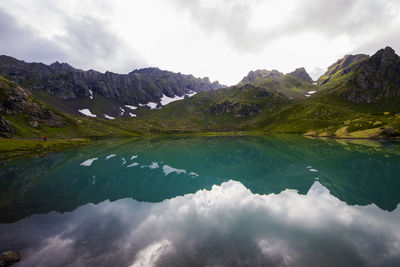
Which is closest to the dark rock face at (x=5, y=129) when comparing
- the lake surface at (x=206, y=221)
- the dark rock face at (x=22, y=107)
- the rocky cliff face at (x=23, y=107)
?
the rocky cliff face at (x=23, y=107)

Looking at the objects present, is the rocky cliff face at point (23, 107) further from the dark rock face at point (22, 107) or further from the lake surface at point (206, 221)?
the lake surface at point (206, 221)

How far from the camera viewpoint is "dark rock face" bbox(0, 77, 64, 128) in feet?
518

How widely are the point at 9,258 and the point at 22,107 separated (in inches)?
8467

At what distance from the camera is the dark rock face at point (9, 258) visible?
48.2ft

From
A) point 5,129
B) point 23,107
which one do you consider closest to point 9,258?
point 5,129

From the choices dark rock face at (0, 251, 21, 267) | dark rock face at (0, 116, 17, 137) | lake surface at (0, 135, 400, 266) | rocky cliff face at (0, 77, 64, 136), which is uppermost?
rocky cliff face at (0, 77, 64, 136)

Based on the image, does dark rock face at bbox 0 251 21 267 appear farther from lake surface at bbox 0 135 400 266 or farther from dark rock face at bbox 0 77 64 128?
dark rock face at bbox 0 77 64 128

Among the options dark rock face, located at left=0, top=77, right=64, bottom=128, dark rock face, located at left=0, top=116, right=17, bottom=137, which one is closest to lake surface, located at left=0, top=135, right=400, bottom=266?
dark rock face, located at left=0, top=116, right=17, bottom=137

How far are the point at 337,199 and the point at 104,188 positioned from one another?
4445 centimetres

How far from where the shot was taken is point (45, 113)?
586ft

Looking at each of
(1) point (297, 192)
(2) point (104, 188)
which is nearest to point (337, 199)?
(1) point (297, 192)

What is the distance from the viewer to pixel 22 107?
165m

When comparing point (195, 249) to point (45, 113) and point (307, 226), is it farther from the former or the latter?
point (45, 113)

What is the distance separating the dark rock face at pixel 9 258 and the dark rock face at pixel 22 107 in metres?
191
